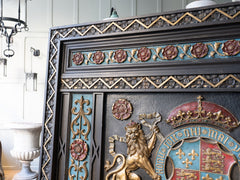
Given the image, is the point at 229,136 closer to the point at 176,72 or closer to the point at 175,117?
the point at 175,117

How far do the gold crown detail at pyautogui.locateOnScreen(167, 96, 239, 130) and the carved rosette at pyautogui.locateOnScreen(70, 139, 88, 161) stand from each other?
41cm

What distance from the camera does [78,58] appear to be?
1046 mm

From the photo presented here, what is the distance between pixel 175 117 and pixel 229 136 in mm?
199

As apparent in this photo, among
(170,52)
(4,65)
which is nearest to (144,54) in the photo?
(170,52)

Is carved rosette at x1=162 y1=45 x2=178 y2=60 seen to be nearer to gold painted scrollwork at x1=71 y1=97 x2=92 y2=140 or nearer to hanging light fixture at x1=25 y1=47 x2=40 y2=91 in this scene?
gold painted scrollwork at x1=71 y1=97 x2=92 y2=140

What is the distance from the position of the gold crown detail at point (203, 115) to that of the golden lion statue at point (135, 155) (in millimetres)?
97

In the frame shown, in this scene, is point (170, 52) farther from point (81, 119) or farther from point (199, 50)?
point (81, 119)

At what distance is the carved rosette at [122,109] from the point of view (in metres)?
0.94

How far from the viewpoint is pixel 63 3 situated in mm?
3018

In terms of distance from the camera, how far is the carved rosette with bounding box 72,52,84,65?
1041mm

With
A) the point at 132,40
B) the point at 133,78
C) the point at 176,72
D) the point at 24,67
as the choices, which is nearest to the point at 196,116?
the point at 176,72

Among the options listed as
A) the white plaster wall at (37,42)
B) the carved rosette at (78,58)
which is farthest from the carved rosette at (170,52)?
the white plaster wall at (37,42)

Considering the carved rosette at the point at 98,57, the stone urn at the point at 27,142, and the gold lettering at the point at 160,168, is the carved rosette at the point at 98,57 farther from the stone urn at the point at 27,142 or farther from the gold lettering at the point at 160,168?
the stone urn at the point at 27,142

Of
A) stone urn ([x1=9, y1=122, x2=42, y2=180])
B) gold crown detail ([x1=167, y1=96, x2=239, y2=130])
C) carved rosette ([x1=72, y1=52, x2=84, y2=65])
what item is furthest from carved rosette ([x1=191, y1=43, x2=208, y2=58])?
stone urn ([x1=9, y1=122, x2=42, y2=180])
